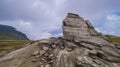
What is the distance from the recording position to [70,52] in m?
55.1

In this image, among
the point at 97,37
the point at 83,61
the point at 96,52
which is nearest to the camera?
the point at 83,61

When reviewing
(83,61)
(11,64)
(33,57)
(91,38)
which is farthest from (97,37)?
(11,64)

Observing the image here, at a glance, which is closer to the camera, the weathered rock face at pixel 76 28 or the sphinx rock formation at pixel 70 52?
the sphinx rock formation at pixel 70 52

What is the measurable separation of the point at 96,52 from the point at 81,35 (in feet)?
16.8

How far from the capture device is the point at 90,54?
54.4 metres

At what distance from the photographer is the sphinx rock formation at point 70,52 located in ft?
174

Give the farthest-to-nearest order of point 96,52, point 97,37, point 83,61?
point 97,37
point 96,52
point 83,61

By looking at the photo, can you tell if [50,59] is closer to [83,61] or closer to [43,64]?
[43,64]

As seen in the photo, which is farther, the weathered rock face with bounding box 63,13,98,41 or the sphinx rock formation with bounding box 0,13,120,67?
the weathered rock face with bounding box 63,13,98,41

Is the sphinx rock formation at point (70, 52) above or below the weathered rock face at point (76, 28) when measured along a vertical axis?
below

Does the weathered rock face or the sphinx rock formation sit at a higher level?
the weathered rock face

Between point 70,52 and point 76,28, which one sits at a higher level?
point 76,28

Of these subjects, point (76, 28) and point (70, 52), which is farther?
point (76, 28)

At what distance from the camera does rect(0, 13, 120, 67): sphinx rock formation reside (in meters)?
53.0
